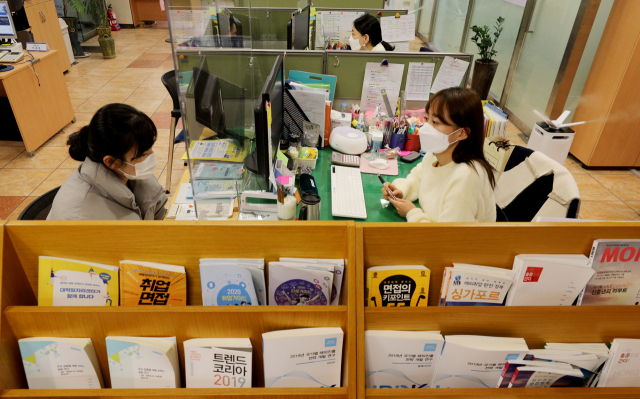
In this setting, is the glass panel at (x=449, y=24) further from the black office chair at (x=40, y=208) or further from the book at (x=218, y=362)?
the book at (x=218, y=362)

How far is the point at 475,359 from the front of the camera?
980 mm

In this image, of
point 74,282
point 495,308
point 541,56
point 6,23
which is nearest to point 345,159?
point 495,308

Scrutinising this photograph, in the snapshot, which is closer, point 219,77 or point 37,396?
point 37,396

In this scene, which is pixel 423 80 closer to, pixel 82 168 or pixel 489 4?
pixel 82 168

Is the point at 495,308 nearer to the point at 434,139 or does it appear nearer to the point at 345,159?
the point at 434,139

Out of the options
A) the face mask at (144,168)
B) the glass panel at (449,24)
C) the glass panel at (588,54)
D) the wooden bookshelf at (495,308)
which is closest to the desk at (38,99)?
the face mask at (144,168)

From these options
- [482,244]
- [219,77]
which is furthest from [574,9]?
A: [482,244]

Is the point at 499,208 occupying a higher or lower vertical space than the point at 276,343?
lower

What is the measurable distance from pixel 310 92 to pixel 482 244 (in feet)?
5.37

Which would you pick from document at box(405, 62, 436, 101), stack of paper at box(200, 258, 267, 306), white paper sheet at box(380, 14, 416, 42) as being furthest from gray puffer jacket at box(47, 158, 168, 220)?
white paper sheet at box(380, 14, 416, 42)

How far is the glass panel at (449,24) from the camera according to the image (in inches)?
273

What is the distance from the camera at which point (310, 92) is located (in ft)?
7.83

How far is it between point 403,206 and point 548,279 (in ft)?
2.97

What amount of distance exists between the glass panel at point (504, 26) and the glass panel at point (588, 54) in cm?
112
